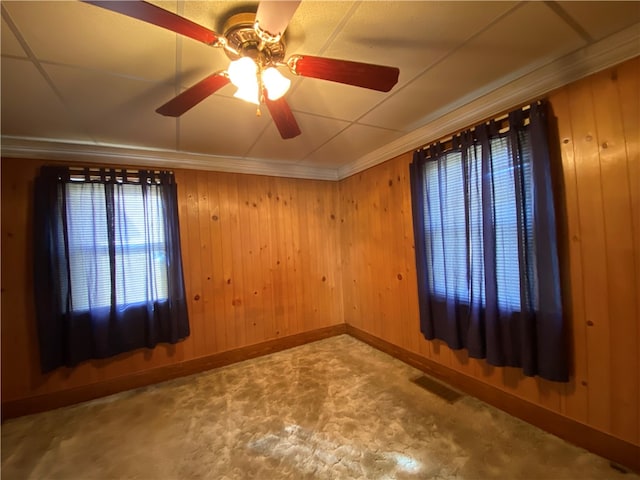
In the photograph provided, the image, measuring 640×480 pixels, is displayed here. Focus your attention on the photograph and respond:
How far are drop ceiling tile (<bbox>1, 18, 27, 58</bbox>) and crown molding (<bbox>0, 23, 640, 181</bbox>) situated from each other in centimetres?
125

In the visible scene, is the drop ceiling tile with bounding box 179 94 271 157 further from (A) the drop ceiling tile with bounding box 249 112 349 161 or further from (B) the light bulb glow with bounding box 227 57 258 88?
(B) the light bulb glow with bounding box 227 57 258 88

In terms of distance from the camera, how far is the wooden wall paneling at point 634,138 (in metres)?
1.40

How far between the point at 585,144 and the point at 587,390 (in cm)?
144

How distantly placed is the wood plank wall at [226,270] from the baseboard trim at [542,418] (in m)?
1.54

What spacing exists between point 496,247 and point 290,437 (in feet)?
6.32

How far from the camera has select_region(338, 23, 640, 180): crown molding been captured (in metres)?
1.42

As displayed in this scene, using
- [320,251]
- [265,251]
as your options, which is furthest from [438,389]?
[265,251]

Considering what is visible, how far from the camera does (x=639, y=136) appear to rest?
4.57ft

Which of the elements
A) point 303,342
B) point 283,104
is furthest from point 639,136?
point 303,342

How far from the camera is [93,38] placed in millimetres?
1236

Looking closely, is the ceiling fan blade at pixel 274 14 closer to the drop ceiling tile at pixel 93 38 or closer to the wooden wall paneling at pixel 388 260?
the drop ceiling tile at pixel 93 38

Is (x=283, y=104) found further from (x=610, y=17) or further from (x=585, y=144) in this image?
(x=585, y=144)

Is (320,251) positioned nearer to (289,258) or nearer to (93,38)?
(289,258)

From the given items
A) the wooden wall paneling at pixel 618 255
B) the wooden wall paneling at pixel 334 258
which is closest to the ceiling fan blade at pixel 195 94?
the wooden wall paneling at pixel 618 255
